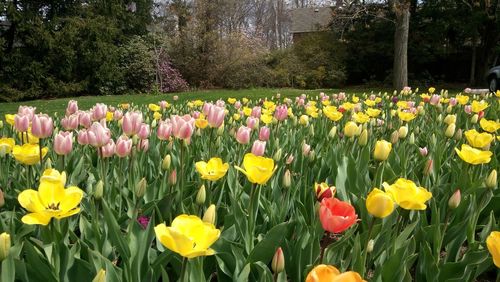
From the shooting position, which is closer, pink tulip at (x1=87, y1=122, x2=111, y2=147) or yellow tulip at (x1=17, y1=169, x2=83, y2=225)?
yellow tulip at (x1=17, y1=169, x2=83, y2=225)

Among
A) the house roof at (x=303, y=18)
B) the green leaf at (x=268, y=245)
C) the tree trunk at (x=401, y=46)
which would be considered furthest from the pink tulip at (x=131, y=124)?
the house roof at (x=303, y=18)

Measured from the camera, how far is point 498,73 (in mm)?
13820

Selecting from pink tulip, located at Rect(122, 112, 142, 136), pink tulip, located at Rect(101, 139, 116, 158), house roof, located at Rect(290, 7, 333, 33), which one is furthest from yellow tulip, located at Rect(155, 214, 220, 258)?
house roof, located at Rect(290, 7, 333, 33)

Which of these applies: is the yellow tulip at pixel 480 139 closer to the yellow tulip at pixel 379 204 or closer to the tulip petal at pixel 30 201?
the yellow tulip at pixel 379 204

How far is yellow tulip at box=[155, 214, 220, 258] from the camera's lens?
37.3 inches

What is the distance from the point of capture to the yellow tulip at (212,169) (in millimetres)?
1654

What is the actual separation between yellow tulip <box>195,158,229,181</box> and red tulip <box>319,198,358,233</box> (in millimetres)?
556

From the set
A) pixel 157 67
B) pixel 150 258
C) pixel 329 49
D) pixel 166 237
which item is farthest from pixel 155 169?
pixel 329 49

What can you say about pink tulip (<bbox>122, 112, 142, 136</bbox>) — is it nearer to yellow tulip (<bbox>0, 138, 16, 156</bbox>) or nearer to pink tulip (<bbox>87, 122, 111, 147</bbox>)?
pink tulip (<bbox>87, 122, 111, 147</bbox>)

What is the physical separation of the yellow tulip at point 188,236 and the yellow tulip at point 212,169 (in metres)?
0.58

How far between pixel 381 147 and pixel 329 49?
21.8 meters

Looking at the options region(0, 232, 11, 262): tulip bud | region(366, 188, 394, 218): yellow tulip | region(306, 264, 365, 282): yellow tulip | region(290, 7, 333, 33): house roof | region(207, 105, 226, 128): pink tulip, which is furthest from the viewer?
region(290, 7, 333, 33): house roof

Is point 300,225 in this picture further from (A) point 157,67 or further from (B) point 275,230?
(A) point 157,67

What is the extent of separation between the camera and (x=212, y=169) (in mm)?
1740
